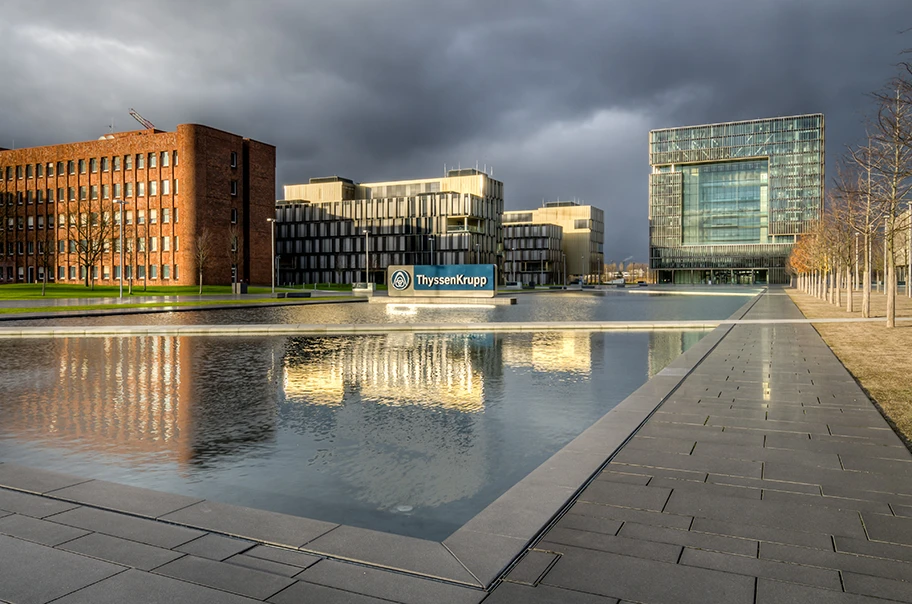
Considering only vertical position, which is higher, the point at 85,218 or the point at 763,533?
the point at 85,218

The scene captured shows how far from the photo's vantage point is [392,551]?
4379 millimetres

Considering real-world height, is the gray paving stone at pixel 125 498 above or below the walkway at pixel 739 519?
below

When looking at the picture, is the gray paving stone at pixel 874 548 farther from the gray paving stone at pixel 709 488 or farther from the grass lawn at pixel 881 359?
the grass lawn at pixel 881 359

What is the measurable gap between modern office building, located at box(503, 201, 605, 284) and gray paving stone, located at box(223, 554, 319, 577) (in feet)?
463

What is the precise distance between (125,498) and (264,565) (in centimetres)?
197

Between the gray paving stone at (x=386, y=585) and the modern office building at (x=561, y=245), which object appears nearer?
the gray paving stone at (x=386, y=585)

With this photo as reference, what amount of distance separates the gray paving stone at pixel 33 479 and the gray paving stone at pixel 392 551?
2808mm

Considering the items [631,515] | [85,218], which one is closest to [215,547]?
[631,515]

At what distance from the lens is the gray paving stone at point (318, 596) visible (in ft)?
12.1

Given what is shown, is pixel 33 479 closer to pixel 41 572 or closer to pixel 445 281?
pixel 41 572

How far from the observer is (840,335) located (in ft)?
69.4

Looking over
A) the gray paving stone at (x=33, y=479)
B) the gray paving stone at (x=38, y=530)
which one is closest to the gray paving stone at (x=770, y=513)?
the gray paving stone at (x=38, y=530)

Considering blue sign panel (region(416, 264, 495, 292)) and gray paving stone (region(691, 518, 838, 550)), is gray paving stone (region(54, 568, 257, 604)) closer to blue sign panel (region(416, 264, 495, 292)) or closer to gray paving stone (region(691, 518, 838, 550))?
gray paving stone (region(691, 518, 838, 550))

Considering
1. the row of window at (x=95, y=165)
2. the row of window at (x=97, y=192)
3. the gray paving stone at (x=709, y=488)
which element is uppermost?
the row of window at (x=95, y=165)
